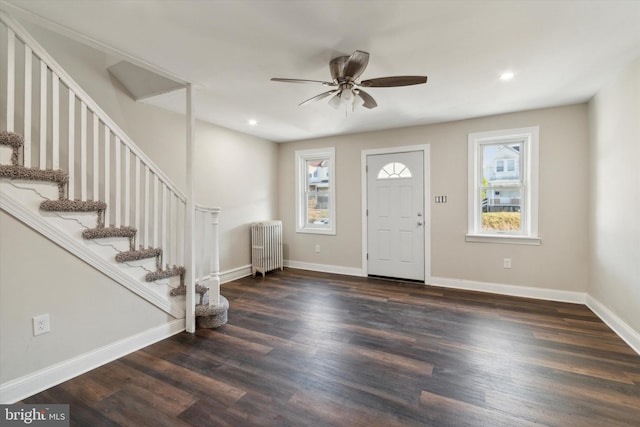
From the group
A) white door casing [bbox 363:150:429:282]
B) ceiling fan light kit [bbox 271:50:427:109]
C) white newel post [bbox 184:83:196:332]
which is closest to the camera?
ceiling fan light kit [bbox 271:50:427:109]

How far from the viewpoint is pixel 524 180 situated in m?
3.77

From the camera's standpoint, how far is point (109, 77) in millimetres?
2992

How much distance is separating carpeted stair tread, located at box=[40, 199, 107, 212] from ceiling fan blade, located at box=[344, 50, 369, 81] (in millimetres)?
2140

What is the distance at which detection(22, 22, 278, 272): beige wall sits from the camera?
9.21 feet

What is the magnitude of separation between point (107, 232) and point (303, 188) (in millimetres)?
3511

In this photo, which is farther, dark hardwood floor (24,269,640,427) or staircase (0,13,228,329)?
staircase (0,13,228,329)

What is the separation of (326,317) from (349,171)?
102 inches

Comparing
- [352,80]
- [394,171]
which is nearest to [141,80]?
[352,80]

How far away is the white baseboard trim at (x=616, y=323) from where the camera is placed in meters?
2.41

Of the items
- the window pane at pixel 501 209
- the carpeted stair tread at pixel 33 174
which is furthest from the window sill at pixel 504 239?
the carpeted stair tread at pixel 33 174

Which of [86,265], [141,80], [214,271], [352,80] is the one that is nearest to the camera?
[86,265]

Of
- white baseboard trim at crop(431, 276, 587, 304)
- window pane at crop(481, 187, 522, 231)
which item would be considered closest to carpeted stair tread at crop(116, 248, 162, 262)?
white baseboard trim at crop(431, 276, 587, 304)

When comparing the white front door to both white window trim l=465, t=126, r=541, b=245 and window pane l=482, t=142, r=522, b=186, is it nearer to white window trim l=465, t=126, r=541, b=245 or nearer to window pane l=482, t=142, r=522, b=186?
white window trim l=465, t=126, r=541, b=245

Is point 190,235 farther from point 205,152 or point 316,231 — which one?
point 316,231
